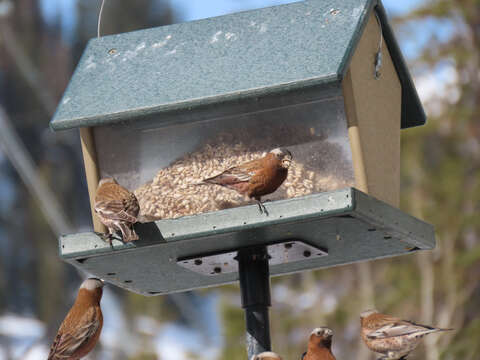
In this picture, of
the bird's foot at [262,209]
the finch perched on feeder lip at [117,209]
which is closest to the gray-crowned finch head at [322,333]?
the bird's foot at [262,209]

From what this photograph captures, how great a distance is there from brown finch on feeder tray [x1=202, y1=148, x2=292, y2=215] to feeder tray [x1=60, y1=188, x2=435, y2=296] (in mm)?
165

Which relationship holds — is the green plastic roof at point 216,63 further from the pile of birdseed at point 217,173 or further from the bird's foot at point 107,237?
the bird's foot at point 107,237

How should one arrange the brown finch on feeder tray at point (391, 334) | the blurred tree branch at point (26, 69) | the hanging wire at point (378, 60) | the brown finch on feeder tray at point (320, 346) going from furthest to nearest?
the blurred tree branch at point (26, 69) → the hanging wire at point (378, 60) → the brown finch on feeder tray at point (391, 334) → the brown finch on feeder tray at point (320, 346)

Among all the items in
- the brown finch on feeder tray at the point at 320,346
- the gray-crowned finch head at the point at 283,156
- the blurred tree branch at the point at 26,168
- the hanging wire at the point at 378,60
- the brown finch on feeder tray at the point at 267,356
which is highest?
the hanging wire at the point at 378,60

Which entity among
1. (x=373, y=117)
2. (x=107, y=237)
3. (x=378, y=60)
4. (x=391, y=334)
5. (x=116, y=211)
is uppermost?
(x=378, y=60)

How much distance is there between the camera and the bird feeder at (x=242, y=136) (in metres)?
4.43

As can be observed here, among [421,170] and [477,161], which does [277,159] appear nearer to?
[421,170]

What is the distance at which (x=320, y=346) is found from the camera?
4.63 m

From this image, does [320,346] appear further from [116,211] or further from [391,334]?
[116,211]

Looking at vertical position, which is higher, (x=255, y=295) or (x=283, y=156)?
(x=283, y=156)

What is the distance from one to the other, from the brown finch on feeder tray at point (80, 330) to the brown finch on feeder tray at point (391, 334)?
4.55 ft

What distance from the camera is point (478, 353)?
13.4 m

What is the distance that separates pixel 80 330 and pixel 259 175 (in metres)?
1.29

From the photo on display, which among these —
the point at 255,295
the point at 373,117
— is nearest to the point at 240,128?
the point at 373,117
